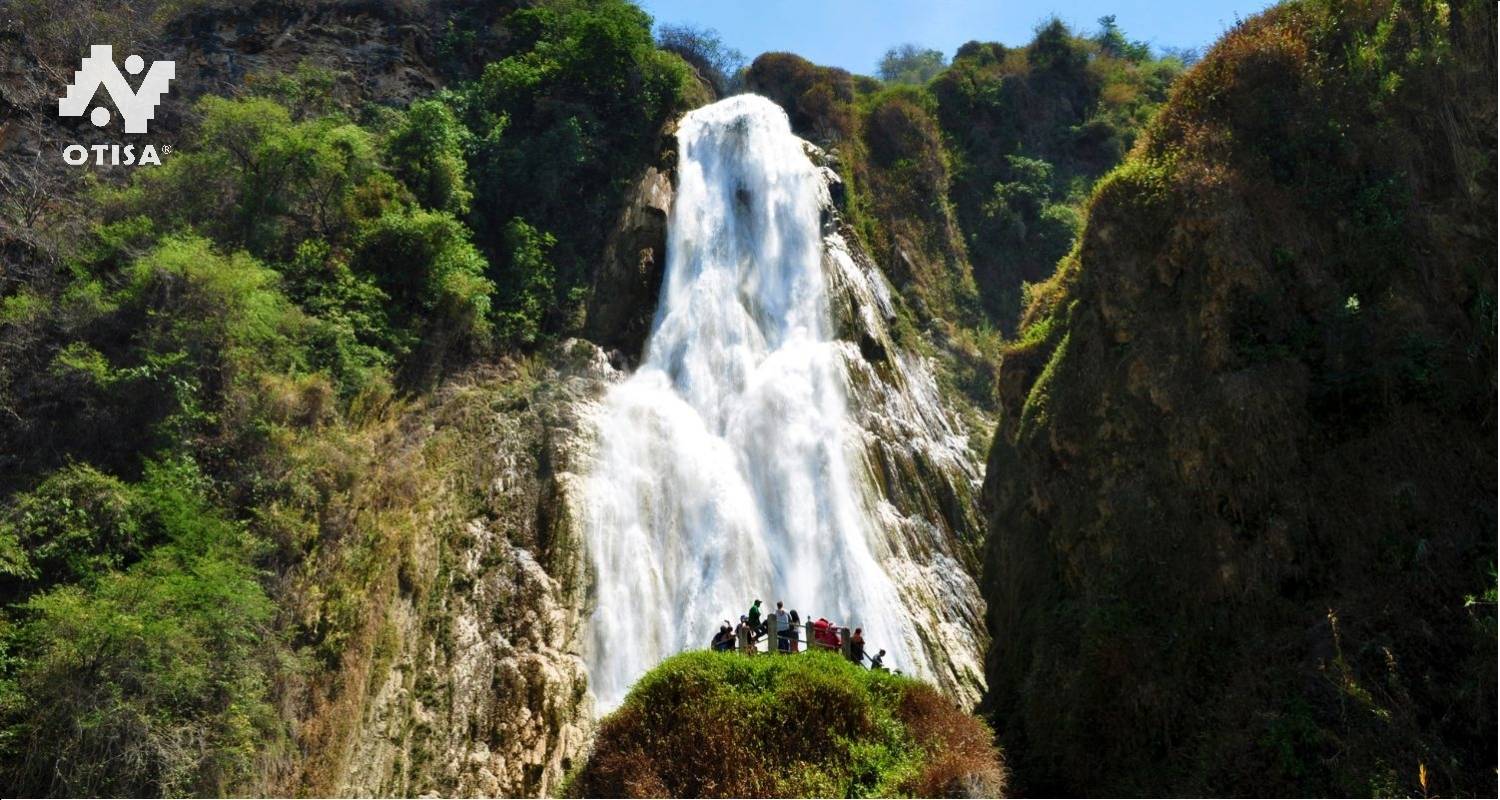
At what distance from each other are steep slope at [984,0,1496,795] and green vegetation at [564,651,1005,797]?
1.85m

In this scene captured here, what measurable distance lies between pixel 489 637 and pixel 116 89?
20.6 metres

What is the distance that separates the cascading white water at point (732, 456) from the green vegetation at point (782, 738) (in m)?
5.28

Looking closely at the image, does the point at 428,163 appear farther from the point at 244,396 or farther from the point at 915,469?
the point at 915,469

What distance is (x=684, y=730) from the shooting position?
13.7m

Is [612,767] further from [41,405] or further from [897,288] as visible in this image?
[897,288]

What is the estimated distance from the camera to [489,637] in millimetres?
19344

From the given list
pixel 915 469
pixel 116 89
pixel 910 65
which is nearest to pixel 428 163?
pixel 116 89

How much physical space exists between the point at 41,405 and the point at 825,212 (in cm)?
1925

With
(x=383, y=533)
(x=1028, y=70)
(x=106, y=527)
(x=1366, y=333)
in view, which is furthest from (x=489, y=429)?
(x=1028, y=70)

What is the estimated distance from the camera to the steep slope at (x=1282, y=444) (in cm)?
1202

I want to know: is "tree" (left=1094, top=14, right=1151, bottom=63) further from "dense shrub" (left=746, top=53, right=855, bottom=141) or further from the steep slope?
the steep slope

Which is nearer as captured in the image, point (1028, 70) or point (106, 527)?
point (106, 527)

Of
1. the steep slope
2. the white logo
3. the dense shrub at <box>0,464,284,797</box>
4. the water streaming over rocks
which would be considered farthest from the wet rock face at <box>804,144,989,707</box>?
the white logo

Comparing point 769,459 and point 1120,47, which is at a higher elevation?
point 1120,47
